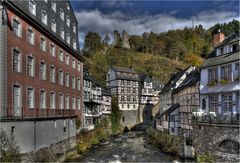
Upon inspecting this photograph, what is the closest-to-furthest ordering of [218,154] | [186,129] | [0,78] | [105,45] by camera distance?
[0,78] < [218,154] < [186,129] < [105,45]

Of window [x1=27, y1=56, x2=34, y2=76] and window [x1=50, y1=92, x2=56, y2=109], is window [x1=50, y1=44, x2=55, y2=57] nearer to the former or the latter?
window [x1=50, y1=92, x2=56, y2=109]

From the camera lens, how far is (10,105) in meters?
18.7

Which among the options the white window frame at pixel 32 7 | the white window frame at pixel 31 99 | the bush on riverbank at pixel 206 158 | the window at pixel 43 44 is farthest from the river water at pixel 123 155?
the white window frame at pixel 32 7

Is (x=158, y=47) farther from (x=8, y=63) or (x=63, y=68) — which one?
(x=8, y=63)

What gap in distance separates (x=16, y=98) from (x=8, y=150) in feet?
16.1

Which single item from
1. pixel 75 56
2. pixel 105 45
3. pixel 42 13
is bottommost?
pixel 75 56

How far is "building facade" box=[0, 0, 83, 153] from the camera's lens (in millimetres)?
18344

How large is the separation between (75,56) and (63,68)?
5.23 metres

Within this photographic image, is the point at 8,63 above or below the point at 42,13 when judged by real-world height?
below

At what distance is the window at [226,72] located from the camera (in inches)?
859

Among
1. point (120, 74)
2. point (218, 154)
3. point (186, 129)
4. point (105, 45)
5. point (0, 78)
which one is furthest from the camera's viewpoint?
point (105, 45)

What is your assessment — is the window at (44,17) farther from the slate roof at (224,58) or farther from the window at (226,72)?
the window at (226,72)

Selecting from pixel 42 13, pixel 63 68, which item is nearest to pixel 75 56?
pixel 63 68

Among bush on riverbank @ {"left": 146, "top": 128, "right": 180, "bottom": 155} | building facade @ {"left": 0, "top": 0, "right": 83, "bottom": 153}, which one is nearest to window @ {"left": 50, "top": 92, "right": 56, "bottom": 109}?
building facade @ {"left": 0, "top": 0, "right": 83, "bottom": 153}
